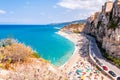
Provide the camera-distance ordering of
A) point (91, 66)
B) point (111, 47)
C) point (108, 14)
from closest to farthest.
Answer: point (91, 66)
point (111, 47)
point (108, 14)

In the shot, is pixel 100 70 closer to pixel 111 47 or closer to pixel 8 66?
pixel 111 47

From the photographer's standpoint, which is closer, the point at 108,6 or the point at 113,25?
the point at 113,25

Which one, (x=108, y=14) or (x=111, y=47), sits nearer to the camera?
(x=111, y=47)

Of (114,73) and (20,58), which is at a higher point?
(20,58)

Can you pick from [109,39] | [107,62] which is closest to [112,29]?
[109,39]

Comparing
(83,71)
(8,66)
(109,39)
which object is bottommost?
(83,71)

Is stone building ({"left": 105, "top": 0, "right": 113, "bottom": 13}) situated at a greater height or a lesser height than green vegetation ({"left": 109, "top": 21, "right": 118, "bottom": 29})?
greater

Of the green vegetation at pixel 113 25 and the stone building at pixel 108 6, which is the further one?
the stone building at pixel 108 6

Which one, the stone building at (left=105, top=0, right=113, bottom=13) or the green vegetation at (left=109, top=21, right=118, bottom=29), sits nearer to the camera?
the green vegetation at (left=109, top=21, right=118, bottom=29)

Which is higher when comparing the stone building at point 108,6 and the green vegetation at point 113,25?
the stone building at point 108,6

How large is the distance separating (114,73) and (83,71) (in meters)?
7.43

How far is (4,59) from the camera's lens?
1684 cm

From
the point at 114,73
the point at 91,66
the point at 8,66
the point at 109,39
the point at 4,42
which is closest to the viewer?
the point at 8,66

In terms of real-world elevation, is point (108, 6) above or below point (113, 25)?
above
